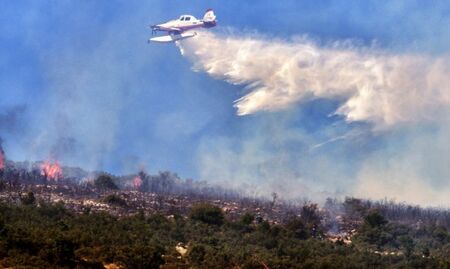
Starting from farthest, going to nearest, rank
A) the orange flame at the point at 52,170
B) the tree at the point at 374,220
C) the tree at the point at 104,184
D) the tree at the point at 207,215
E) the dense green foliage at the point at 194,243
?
1. the orange flame at the point at 52,170
2. the tree at the point at 104,184
3. the tree at the point at 374,220
4. the tree at the point at 207,215
5. the dense green foliage at the point at 194,243

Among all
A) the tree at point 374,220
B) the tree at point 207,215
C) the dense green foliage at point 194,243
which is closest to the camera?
the dense green foliage at point 194,243

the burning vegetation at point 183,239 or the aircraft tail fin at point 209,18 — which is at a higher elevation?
the aircraft tail fin at point 209,18

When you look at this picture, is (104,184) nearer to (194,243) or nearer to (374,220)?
(374,220)

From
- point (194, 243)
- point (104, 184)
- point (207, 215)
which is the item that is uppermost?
point (104, 184)

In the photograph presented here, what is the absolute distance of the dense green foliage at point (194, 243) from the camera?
35.1 meters

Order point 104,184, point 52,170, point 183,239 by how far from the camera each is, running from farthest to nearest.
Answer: point 52,170, point 104,184, point 183,239

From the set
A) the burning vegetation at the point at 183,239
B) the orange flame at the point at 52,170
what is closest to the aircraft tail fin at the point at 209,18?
the burning vegetation at the point at 183,239

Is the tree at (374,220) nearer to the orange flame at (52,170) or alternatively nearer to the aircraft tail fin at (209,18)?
the aircraft tail fin at (209,18)

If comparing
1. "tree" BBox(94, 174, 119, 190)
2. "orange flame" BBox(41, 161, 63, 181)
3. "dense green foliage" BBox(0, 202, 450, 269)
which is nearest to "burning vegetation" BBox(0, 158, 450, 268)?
"dense green foliage" BBox(0, 202, 450, 269)

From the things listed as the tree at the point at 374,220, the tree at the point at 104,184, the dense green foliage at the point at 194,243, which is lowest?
the dense green foliage at the point at 194,243

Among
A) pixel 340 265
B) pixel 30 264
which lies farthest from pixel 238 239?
pixel 30 264

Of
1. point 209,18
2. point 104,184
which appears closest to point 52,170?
point 104,184

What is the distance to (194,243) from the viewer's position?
49.6m

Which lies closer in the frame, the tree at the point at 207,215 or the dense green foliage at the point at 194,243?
the dense green foliage at the point at 194,243
